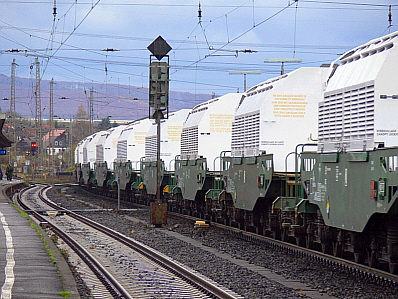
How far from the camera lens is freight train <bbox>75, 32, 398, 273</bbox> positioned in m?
11.4

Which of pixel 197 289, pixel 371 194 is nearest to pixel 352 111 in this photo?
pixel 371 194

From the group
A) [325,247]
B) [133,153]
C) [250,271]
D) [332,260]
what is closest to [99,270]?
[250,271]

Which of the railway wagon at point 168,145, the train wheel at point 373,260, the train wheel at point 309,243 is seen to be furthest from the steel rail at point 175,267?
the railway wagon at point 168,145

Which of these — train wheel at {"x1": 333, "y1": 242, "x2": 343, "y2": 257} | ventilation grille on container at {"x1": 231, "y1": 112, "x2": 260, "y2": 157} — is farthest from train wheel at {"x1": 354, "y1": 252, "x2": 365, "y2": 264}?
ventilation grille on container at {"x1": 231, "y1": 112, "x2": 260, "y2": 157}

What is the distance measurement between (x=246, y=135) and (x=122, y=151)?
67.5ft

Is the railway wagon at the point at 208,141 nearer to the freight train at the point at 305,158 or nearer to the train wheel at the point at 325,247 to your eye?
the freight train at the point at 305,158

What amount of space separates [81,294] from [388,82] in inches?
248

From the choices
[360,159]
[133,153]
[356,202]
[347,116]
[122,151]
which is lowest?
[356,202]

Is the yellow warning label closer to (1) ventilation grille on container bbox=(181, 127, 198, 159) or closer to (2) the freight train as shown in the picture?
(2) the freight train

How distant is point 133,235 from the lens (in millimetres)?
20812

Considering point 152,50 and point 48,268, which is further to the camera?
point 152,50

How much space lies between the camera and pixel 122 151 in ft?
131

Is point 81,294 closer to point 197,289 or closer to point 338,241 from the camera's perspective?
point 197,289

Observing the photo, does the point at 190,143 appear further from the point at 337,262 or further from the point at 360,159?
the point at 360,159
